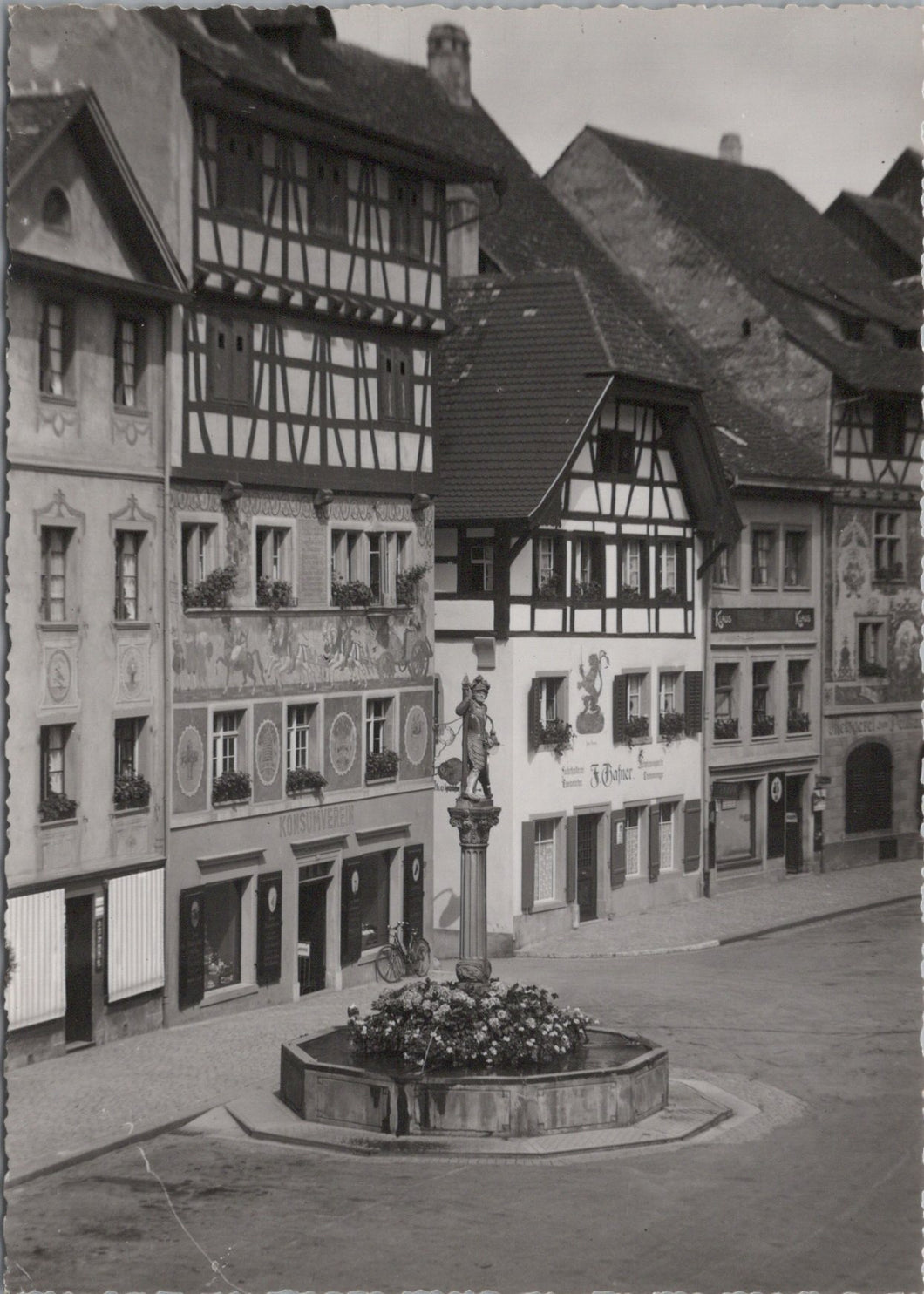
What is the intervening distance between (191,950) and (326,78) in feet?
32.1

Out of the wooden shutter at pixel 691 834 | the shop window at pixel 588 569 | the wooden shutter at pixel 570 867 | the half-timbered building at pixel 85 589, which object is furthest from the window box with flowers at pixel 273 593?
the wooden shutter at pixel 691 834

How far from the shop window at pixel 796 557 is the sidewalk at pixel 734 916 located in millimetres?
4929

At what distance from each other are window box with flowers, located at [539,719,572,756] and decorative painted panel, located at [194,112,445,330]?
6682mm

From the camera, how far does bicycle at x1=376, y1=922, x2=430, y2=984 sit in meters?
27.0

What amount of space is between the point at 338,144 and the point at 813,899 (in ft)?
46.7

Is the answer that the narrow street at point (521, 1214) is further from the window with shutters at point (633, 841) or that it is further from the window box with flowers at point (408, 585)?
the window with shutters at point (633, 841)

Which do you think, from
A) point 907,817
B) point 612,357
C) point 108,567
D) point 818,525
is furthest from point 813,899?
point 108,567

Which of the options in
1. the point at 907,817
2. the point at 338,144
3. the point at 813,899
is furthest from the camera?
the point at 813,899

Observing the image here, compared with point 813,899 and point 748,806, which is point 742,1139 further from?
point 748,806

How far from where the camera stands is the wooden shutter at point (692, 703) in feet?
114

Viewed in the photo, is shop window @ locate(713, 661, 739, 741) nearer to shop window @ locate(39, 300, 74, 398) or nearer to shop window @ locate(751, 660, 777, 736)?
shop window @ locate(751, 660, 777, 736)

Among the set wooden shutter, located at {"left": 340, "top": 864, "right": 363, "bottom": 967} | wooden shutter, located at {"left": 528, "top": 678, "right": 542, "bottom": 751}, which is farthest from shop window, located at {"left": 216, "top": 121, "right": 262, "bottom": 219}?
wooden shutter, located at {"left": 528, "top": 678, "right": 542, "bottom": 751}

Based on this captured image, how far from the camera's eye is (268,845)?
25844 millimetres

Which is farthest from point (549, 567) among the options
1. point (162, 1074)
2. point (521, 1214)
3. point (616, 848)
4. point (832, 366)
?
point (521, 1214)
